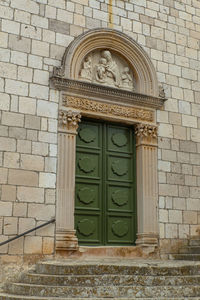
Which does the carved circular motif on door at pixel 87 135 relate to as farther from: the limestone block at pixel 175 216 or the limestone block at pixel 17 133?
the limestone block at pixel 175 216

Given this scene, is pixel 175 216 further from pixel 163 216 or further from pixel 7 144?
pixel 7 144

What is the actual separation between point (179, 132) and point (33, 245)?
383 centimetres

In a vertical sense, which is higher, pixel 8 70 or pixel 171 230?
pixel 8 70

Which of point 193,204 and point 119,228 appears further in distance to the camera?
point 193,204

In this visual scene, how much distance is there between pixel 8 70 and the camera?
745cm

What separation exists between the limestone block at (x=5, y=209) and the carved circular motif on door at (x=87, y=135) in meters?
1.95

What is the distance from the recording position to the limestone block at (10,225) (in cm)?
690

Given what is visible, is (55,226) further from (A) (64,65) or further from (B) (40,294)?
(A) (64,65)

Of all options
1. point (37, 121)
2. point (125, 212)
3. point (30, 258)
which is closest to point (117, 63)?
point (37, 121)

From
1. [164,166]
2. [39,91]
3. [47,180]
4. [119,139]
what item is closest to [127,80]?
[119,139]

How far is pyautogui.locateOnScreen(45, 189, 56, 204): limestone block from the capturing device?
7.34 metres

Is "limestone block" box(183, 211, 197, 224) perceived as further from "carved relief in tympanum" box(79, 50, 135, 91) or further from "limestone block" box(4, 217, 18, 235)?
"limestone block" box(4, 217, 18, 235)

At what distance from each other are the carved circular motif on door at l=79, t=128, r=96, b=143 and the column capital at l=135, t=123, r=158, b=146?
92 centimetres

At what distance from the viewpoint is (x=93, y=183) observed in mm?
8086
